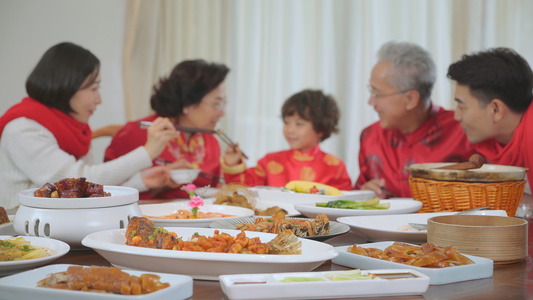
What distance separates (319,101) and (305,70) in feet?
3.33

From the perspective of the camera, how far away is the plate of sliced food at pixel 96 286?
2.49 feet

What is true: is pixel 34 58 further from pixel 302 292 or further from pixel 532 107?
pixel 302 292

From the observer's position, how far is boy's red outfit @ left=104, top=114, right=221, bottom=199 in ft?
10.6

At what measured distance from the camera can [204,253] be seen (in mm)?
893

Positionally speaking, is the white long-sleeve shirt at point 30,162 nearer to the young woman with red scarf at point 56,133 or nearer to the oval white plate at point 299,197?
the young woman with red scarf at point 56,133

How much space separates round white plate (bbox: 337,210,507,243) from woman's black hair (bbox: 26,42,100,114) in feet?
5.53

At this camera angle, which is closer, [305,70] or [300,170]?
[300,170]

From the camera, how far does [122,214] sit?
1.18m

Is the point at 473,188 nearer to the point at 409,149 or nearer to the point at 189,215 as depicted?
the point at 189,215

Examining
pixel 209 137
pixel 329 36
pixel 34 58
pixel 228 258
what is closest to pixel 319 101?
pixel 209 137

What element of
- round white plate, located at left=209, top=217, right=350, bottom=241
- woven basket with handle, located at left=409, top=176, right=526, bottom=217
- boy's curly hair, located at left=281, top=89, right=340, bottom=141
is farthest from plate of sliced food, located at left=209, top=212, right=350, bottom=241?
boy's curly hair, located at left=281, top=89, right=340, bottom=141

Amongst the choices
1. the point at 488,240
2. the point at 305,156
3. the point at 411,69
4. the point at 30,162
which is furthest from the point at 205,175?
the point at 488,240

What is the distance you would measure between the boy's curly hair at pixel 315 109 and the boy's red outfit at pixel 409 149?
1.24 ft

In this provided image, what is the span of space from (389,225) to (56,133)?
1.71m
